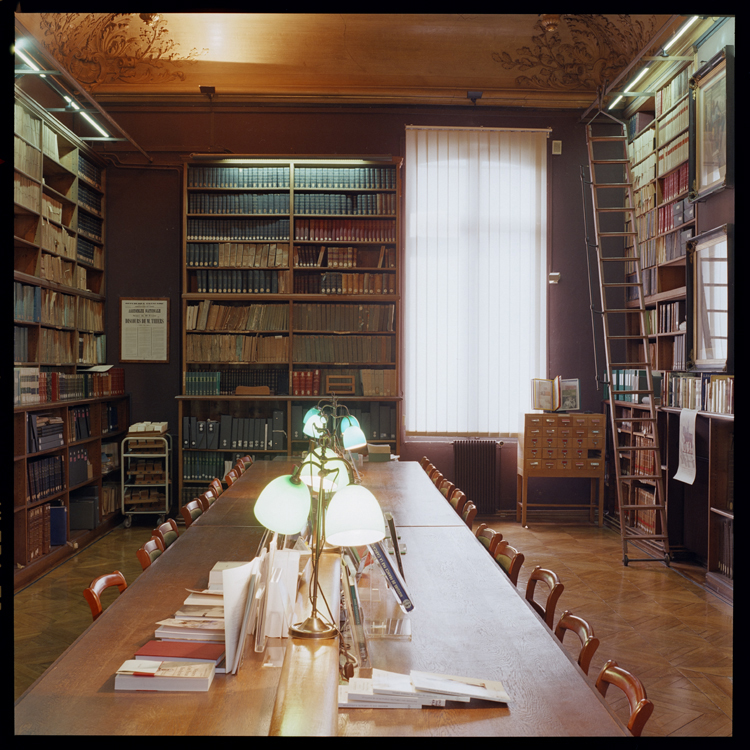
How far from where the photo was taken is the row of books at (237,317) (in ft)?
22.9

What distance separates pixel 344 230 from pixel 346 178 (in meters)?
0.54

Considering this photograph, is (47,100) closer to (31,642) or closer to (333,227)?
(333,227)

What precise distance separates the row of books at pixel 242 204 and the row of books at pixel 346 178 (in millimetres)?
260

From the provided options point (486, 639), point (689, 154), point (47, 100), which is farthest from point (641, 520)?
point (47, 100)

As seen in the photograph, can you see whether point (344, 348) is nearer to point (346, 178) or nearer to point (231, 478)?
point (346, 178)

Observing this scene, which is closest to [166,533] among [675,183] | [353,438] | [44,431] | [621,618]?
[353,438]

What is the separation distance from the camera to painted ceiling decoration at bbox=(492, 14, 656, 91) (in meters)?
6.66

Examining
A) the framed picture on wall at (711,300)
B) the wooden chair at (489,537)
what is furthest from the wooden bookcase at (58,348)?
the framed picture on wall at (711,300)

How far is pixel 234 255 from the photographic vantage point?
7.00 m

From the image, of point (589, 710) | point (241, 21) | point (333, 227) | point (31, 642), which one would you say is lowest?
point (31, 642)

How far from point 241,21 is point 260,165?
4.49 feet
